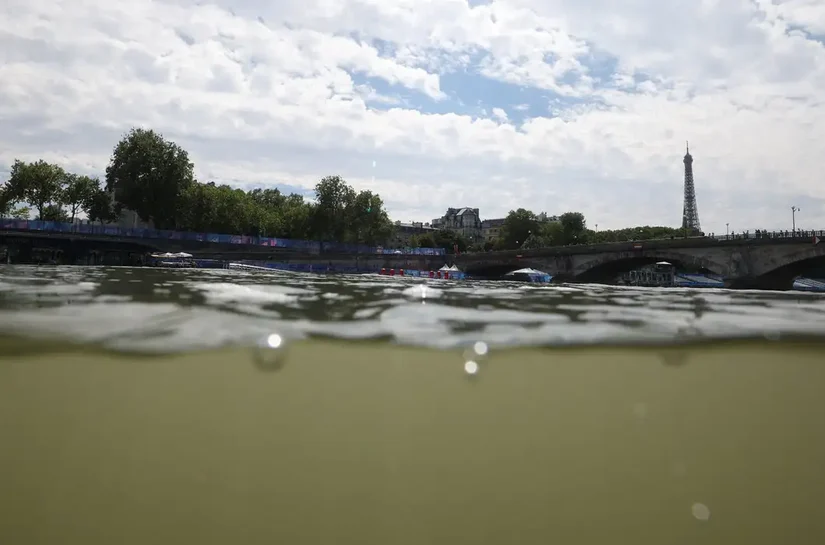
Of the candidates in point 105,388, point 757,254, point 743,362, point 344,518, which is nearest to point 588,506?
point 344,518

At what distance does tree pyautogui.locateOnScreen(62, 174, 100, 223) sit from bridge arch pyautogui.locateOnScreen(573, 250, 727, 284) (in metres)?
69.5

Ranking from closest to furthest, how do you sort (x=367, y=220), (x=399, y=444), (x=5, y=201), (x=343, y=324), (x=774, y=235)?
(x=399, y=444) < (x=343, y=324) < (x=774, y=235) < (x=5, y=201) < (x=367, y=220)

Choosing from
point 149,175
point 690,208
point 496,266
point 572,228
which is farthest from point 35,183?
point 690,208

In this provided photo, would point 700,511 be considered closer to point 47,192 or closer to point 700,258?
point 700,258

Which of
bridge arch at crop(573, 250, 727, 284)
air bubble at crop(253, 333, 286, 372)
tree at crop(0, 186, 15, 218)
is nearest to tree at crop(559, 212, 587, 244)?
bridge arch at crop(573, 250, 727, 284)

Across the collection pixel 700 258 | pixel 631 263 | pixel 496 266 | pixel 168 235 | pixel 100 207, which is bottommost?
pixel 496 266

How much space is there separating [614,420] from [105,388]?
11.0ft

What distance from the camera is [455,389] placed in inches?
152

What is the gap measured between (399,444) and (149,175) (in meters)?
73.6

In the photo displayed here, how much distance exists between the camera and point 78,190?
76.2 metres

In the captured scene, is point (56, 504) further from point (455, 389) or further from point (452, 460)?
point (455, 389)

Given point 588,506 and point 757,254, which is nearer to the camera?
point 588,506

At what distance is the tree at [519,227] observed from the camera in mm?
121375

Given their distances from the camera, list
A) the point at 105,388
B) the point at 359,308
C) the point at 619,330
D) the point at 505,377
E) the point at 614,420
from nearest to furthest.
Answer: the point at 614,420 → the point at 105,388 → the point at 505,377 → the point at 619,330 → the point at 359,308
